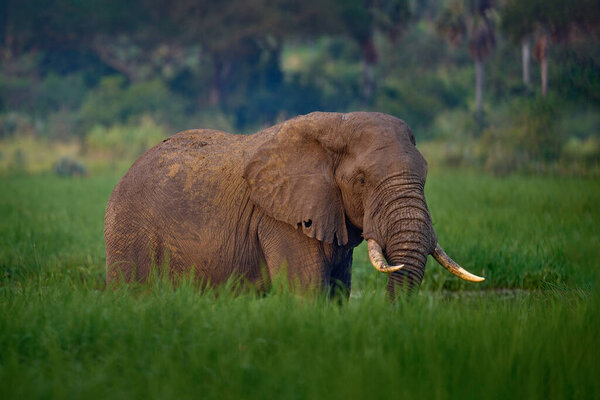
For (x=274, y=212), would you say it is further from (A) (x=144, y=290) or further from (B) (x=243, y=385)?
(B) (x=243, y=385)

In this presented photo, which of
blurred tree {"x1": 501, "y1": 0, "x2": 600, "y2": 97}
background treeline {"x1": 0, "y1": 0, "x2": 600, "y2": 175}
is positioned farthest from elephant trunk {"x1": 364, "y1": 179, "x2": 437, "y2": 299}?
background treeline {"x1": 0, "y1": 0, "x2": 600, "y2": 175}

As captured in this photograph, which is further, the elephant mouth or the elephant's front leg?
the elephant's front leg

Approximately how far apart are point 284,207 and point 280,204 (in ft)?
0.13

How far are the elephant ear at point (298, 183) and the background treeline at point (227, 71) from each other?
59.9ft

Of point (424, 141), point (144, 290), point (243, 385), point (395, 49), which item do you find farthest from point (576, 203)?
point (395, 49)

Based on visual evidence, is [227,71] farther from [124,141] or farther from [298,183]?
[298,183]

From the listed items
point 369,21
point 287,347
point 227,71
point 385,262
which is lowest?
point 227,71

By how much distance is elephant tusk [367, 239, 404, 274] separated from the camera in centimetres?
448

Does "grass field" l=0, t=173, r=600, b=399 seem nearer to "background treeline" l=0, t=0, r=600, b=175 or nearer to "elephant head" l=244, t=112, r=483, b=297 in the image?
"elephant head" l=244, t=112, r=483, b=297

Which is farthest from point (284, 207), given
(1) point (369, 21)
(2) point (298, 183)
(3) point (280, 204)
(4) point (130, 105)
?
(4) point (130, 105)

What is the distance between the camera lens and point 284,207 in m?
5.13

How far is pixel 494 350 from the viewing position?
384 cm

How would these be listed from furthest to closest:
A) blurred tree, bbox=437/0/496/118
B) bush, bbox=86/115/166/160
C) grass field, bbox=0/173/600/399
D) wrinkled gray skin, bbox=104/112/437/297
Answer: blurred tree, bbox=437/0/496/118
bush, bbox=86/115/166/160
wrinkled gray skin, bbox=104/112/437/297
grass field, bbox=0/173/600/399

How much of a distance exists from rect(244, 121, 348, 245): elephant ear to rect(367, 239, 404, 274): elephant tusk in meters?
0.36
